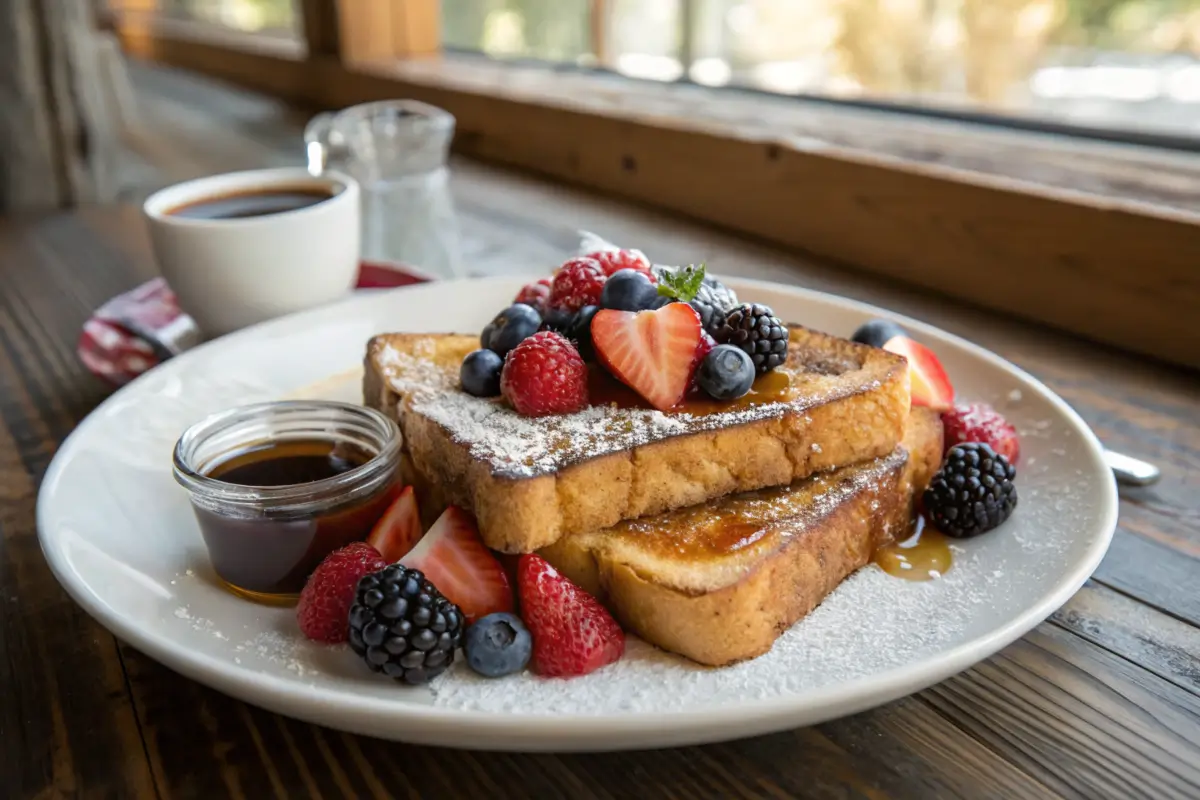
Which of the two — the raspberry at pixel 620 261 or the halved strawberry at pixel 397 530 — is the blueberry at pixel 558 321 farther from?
the halved strawberry at pixel 397 530

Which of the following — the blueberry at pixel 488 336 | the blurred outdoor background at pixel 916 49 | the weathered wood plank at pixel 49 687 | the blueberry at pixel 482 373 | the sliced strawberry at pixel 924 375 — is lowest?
the weathered wood plank at pixel 49 687

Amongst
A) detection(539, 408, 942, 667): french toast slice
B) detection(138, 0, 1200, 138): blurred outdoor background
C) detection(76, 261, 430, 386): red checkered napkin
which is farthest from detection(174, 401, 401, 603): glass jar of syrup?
detection(138, 0, 1200, 138): blurred outdoor background

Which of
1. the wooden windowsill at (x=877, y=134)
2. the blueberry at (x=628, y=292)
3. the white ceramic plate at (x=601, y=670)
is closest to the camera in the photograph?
the white ceramic plate at (x=601, y=670)

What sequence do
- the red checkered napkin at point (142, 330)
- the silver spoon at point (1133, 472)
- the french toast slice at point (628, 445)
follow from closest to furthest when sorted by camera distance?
1. the french toast slice at point (628, 445)
2. the silver spoon at point (1133, 472)
3. the red checkered napkin at point (142, 330)

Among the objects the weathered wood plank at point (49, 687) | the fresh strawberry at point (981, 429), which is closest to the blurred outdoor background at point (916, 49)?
the fresh strawberry at point (981, 429)

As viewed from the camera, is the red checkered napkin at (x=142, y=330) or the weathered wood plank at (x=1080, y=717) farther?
the red checkered napkin at (x=142, y=330)

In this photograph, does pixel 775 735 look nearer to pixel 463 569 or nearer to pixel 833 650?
pixel 833 650

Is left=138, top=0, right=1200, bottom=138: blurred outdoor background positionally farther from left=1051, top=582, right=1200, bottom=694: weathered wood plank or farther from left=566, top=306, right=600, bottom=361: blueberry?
left=566, top=306, right=600, bottom=361: blueberry

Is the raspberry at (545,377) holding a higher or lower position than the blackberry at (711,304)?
lower
